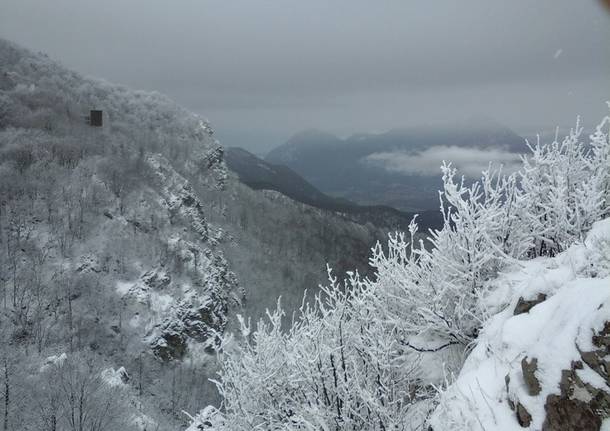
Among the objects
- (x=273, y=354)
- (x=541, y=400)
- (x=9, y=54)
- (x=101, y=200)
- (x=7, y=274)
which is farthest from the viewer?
(x=9, y=54)

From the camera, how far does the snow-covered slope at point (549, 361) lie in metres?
3.83

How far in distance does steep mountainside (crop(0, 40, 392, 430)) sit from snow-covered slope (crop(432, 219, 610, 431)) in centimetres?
3849

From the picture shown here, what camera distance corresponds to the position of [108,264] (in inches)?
2872

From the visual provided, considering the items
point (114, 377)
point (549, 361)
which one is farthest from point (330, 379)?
point (114, 377)

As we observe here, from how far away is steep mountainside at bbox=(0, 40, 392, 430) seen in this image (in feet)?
159

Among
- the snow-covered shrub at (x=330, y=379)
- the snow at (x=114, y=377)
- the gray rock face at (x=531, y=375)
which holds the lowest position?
the snow at (x=114, y=377)

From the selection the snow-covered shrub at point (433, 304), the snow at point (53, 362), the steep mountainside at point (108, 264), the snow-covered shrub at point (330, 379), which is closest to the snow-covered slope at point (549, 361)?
the snow-covered shrub at point (433, 304)

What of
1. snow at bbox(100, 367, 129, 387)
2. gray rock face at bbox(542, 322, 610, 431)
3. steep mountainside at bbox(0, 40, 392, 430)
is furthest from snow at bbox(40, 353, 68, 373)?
gray rock face at bbox(542, 322, 610, 431)

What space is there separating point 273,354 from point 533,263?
565 cm

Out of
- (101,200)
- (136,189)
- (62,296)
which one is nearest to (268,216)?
(136,189)

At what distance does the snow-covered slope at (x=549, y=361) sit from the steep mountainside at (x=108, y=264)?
38486mm

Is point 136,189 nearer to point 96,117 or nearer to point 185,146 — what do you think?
point 96,117

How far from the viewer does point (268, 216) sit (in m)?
139

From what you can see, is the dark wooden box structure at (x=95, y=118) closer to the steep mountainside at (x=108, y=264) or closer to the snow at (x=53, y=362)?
the steep mountainside at (x=108, y=264)
